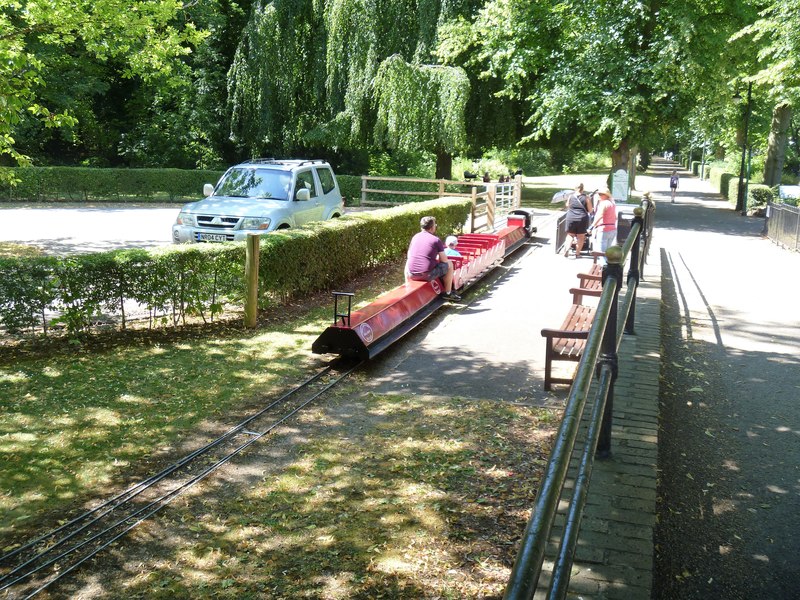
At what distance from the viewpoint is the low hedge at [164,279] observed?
904 cm

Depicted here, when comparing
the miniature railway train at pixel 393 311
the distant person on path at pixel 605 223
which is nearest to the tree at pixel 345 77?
the distant person on path at pixel 605 223

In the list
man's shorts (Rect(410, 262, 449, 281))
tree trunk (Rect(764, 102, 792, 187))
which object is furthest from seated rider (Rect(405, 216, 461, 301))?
tree trunk (Rect(764, 102, 792, 187))

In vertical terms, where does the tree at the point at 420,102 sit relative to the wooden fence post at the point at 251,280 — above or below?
above

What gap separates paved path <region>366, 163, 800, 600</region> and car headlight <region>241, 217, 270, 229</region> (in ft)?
13.5

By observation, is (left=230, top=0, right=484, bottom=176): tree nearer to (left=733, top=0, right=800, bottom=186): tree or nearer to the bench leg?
(left=733, top=0, right=800, bottom=186): tree

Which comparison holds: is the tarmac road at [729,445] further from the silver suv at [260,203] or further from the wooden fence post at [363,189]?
the wooden fence post at [363,189]

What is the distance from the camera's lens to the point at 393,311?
1010 cm

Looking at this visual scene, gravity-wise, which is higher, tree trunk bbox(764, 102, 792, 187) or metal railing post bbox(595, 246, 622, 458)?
tree trunk bbox(764, 102, 792, 187)

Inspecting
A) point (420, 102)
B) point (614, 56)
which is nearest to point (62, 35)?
point (420, 102)

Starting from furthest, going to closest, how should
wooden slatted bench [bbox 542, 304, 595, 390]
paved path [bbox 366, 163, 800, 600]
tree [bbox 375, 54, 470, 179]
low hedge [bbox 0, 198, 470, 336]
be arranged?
tree [bbox 375, 54, 470, 179]
low hedge [bbox 0, 198, 470, 336]
wooden slatted bench [bbox 542, 304, 595, 390]
paved path [bbox 366, 163, 800, 600]

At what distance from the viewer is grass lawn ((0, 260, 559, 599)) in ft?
14.9

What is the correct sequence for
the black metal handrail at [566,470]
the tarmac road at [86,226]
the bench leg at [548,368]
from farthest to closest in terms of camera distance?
the tarmac road at [86,226] → the bench leg at [548,368] → the black metal handrail at [566,470]

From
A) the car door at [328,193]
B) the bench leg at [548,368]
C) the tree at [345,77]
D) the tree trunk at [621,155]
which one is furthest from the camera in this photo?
the tree trunk at [621,155]

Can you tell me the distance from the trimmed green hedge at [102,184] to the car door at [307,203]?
18.4 meters
